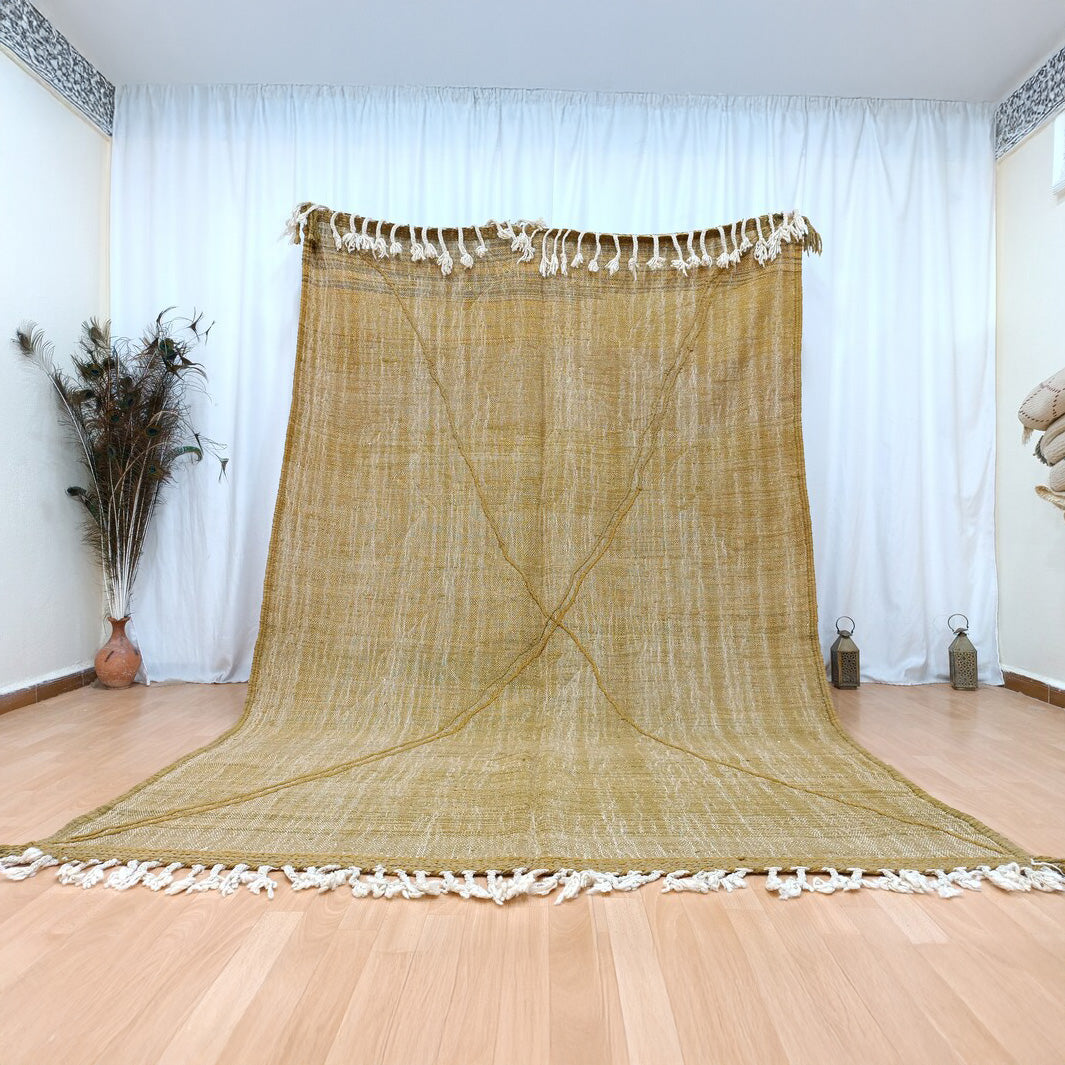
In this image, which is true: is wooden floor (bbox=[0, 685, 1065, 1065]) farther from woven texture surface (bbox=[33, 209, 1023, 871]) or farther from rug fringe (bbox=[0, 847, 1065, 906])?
woven texture surface (bbox=[33, 209, 1023, 871])

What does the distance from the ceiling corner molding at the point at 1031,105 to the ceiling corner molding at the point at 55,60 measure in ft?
12.1

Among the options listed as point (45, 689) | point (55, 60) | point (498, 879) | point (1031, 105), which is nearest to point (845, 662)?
point (498, 879)

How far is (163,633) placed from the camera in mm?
3318

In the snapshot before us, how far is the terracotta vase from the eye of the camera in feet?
10.4

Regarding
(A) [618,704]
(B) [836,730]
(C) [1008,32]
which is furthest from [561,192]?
(B) [836,730]

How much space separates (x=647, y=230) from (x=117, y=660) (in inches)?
107

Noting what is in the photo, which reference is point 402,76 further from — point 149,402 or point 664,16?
point 149,402

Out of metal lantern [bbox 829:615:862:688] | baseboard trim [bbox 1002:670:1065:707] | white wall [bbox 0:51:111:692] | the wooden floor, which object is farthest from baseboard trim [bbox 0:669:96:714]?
baseboard trim [bbox 1002:670:1065:707]

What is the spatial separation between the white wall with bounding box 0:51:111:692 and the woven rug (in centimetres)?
95

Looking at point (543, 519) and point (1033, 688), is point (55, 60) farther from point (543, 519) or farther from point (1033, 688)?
point (1033, 688)

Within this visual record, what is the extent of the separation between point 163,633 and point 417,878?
222cm

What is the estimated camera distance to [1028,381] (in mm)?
3184

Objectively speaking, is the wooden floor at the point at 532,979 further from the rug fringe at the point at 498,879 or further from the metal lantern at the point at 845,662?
the metal lantern at the point at 845,662

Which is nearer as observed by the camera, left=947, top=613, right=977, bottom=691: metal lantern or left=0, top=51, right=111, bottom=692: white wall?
left=0, top=51, right=111, bottom=692: white wall
